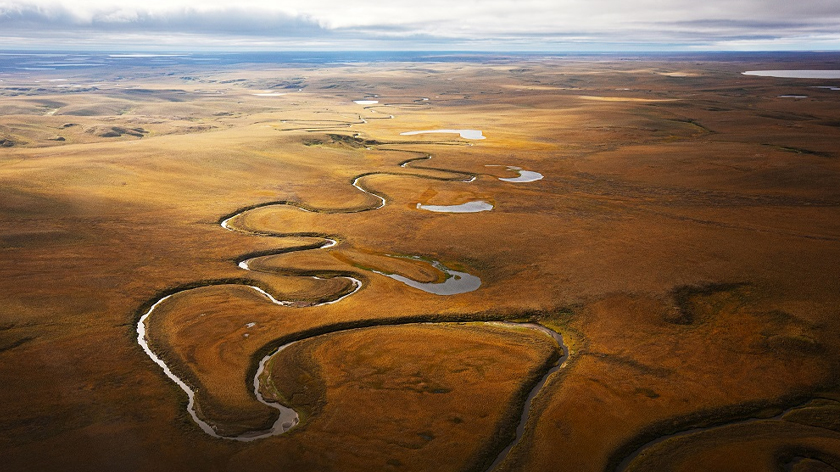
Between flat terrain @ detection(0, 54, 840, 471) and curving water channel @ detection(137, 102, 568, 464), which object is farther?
curving water channel @ detection(137, 102, 568, 464)

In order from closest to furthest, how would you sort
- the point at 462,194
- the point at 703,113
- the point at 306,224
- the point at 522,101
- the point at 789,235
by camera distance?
the point at 789,235
the point at 306,224
the point at 462,194
the point at 703,113
the point at 522,101

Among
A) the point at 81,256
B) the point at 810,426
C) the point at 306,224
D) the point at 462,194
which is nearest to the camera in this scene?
the point at 810,426

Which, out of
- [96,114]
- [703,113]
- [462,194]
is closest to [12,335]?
[462,194]

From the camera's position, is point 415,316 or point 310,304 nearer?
point 415,316

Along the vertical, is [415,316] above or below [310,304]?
above

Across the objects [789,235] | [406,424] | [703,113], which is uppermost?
[703,113]

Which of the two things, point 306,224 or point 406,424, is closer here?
point 406,424

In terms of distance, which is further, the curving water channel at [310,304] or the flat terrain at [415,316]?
the curving water channel at [310,304]

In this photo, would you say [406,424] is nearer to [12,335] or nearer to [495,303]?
[495,303]
